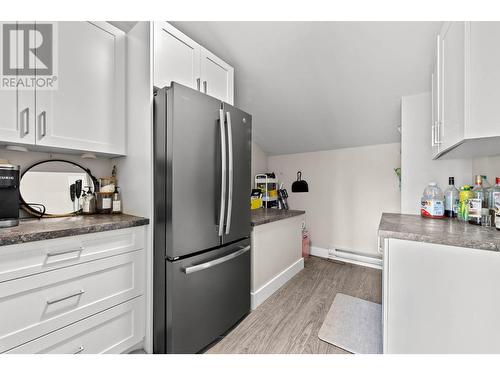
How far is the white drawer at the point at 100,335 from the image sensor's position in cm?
105

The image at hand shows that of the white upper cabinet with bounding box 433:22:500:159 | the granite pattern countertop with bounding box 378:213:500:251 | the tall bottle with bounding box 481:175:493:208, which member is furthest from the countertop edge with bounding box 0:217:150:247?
the tall bottle with bounding box 481:175:493:208

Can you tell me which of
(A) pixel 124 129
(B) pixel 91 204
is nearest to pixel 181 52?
(A) pixel 124 129

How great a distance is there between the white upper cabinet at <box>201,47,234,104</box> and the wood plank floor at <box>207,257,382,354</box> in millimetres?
1890

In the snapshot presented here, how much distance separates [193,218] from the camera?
1.35m

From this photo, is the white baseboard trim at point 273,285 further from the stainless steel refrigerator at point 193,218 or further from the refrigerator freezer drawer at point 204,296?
the stainless steel refrigerator at point 193,218

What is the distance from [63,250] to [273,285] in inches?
68.2

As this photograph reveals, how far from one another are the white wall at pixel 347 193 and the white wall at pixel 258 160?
34 cm

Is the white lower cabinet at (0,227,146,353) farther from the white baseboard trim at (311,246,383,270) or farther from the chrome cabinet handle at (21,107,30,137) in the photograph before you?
the white baseboard trim at (311,246,383,270)

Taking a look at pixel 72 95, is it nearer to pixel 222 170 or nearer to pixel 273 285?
pixel 222 170

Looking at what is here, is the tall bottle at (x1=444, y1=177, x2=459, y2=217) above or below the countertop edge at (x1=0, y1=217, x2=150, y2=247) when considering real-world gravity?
above

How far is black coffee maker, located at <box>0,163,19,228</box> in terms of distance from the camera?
1.12m

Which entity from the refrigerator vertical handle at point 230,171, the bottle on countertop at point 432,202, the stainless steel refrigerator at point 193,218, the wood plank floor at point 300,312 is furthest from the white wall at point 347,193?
the refrigerator vertical handle at point 230,171

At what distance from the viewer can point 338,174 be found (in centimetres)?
314
